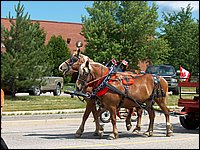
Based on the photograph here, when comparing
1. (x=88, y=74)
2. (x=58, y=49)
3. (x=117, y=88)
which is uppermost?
(x=58, y=49)

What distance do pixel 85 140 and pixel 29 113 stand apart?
8039 mm

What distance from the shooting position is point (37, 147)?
31.3ft

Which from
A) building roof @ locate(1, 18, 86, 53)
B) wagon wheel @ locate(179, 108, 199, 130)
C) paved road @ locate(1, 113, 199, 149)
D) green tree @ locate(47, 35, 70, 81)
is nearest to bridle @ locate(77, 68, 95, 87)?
paved road @ locate(1, 113, 199, 149)

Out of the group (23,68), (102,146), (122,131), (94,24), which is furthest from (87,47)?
(102,146)

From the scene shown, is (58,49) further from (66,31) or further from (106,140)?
(106,140)

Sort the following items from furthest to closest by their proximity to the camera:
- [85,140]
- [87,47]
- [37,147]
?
[87,47], [85,140], [37,147]

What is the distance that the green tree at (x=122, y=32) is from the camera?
114ft

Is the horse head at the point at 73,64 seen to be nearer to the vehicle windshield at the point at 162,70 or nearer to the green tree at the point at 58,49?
the vehicle windshield at the point at 162,70

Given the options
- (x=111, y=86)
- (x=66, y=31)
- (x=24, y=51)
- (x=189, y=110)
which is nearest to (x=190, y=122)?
(x=189, y=110)

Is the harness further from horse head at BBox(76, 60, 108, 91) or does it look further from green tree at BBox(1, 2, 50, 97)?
green tree at BBox(1, 2, 50, 97)

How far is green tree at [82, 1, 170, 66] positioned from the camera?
34.8 metres

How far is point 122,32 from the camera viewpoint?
37.8m

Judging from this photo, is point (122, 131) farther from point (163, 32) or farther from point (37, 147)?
point (163, 32)

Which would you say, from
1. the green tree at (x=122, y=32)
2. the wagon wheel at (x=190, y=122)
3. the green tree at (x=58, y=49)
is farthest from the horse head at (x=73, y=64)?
the green tree at (x=58, y=49)
